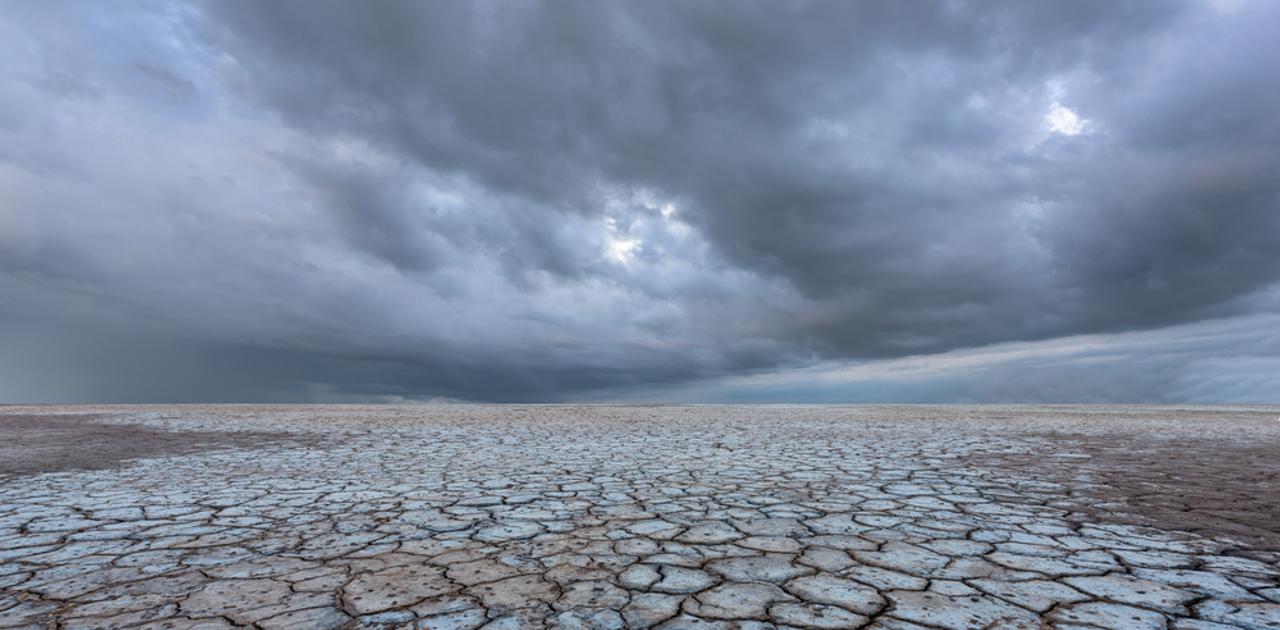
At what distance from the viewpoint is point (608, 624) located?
1953 millimetres

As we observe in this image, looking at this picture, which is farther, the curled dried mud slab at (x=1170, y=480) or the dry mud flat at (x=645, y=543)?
the curled dried mud slab at (x=1170, y=480)

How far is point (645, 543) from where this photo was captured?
2928mm

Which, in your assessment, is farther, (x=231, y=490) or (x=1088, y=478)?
(x=1088, y=478)

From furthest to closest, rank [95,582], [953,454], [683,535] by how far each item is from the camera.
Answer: [953,454] → [683,535] → [95,582]

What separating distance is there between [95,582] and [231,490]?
2.28 meters

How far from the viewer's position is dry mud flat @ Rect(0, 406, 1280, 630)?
2102 mm

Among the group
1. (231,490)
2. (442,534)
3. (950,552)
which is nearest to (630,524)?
(442,534)

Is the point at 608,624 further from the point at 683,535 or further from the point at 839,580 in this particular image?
the point at 683,535

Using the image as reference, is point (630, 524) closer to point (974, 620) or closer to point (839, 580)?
point (839, 580)

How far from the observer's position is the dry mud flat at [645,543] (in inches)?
82.7

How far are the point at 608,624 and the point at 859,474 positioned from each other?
3.80 m

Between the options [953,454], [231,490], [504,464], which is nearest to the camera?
[231,490]

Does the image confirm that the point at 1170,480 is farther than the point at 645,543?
Yes

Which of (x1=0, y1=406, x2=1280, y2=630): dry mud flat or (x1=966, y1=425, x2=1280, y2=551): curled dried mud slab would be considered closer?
(x1=0, y1=406, x2=1280, y2=630): dry mud flat
